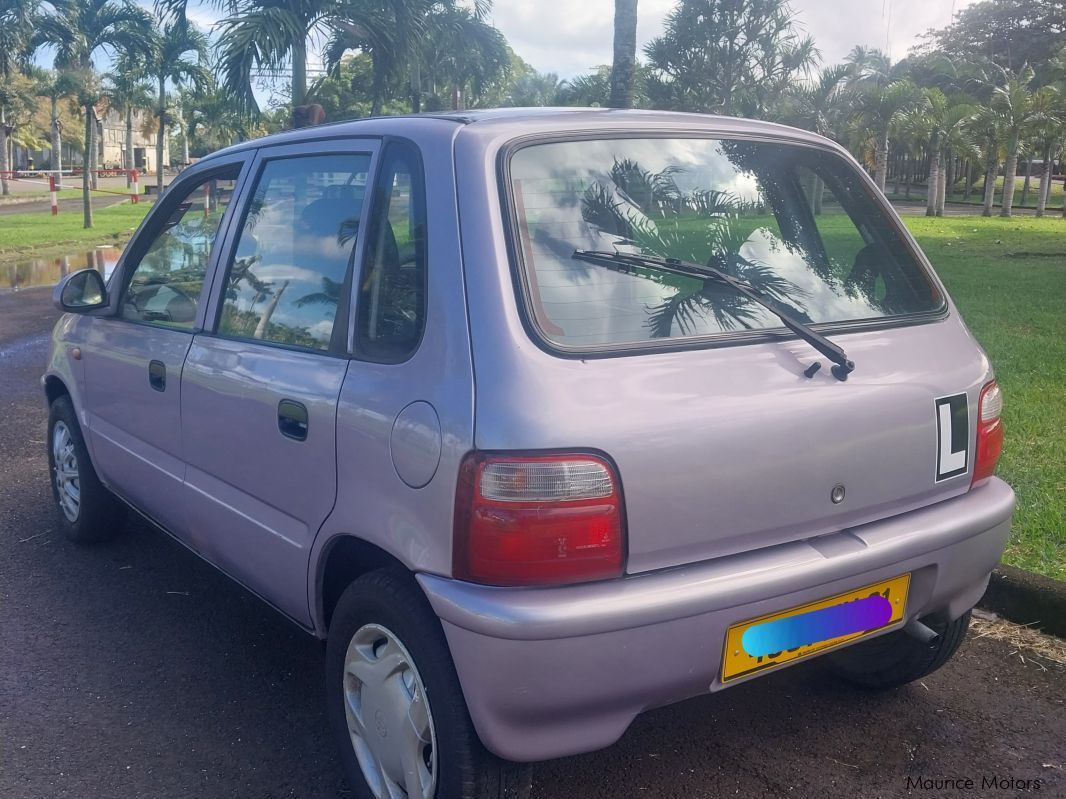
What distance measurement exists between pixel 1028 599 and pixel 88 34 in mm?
22024

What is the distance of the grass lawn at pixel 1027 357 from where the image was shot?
177 inches

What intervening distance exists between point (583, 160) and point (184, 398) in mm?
1677

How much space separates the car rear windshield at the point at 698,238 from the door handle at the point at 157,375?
5.74 feet

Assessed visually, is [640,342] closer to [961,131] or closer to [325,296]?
[325,296]

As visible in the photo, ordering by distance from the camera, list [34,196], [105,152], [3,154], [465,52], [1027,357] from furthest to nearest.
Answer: [105,152], [3,154], [34,196], [465,52], [1027,357]

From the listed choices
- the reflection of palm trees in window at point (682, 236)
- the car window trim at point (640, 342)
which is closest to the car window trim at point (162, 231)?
the car window trim at point (640, 342)

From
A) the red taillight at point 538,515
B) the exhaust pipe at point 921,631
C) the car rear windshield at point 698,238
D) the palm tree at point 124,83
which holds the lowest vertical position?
the exhaust pipe at point 921,631

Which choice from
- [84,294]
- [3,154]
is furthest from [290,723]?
[3,154]

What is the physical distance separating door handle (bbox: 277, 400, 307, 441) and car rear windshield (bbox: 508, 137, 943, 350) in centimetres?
80

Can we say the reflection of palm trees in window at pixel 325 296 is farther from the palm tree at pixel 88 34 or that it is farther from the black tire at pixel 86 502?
the palm tree at pixel 88 34

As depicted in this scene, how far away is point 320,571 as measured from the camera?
Answer: 9.14 ft

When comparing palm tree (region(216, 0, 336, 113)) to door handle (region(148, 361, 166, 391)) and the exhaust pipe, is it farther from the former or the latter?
the exhaust pipe

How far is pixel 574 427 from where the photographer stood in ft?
7.23

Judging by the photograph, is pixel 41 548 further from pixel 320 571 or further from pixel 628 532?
pixel 628 532
